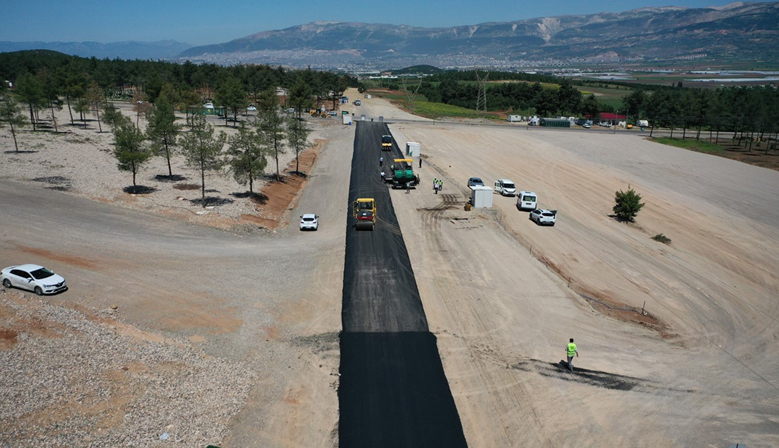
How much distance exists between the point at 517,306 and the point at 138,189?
128 feet

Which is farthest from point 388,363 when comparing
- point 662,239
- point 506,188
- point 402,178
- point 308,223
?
point 506,188

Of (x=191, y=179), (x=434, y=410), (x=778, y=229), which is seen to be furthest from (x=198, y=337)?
(x=778, y=229)

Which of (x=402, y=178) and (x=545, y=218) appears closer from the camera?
(x=545, y=218)

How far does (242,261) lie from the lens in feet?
115

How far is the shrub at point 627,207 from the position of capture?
5156 centimetres

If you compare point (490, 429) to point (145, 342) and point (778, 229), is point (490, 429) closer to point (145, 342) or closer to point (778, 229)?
point (145, 342)

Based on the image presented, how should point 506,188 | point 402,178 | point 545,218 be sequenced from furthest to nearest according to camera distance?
1. point 402,178
2. point 506,188
3. point 545,218

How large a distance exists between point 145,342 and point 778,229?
58430mm

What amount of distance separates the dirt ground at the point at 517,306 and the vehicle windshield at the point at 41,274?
1.47m

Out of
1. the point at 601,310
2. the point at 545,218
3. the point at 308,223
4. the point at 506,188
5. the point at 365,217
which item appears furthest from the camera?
the point at 506,188

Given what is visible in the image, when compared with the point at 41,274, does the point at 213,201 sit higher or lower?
lower

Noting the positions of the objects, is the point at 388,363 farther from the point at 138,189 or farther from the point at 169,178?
the point at 169,178

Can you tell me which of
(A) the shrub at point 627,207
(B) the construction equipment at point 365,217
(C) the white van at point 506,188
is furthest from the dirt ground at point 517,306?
(B) the construction equipment at point 365,217

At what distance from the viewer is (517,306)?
3038 centimetres
